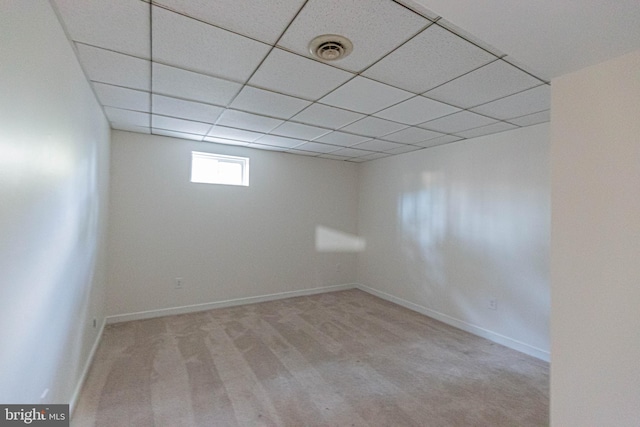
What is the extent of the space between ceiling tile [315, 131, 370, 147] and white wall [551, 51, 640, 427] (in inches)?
87.5

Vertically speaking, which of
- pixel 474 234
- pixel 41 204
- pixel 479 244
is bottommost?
pixel 479 244

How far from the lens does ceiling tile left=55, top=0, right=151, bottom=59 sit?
4.49 feet

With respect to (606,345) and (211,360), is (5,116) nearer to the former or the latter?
(211,360)

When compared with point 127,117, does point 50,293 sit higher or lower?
lower

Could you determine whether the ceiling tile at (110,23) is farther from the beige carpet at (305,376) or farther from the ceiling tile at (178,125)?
the beige carpet at (305,376)

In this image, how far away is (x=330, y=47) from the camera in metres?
1.68

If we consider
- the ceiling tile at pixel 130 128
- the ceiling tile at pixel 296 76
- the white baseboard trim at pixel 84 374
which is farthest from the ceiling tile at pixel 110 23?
the white baseboard trim at pixel 84 374

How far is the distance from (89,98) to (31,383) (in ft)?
6.56

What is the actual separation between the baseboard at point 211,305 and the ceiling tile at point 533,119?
3.69 meters

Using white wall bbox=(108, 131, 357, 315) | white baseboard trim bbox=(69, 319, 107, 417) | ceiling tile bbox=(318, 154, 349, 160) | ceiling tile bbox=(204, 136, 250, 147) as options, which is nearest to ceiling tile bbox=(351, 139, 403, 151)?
ceiling tile bbox=(318, 154, 349, 160)

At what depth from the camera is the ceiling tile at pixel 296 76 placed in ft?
6.06

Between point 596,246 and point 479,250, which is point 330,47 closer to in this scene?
point 596,246

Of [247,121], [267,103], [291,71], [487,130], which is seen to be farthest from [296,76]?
[487,130]

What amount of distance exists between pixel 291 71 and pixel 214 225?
282cm
